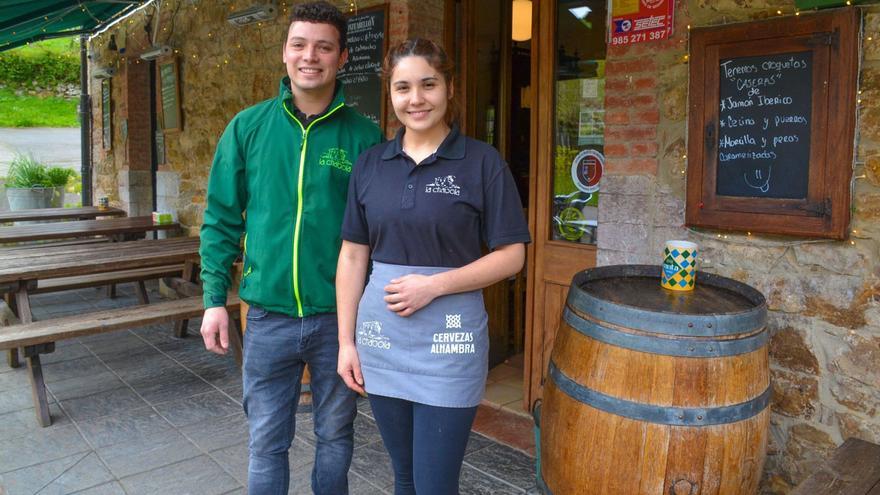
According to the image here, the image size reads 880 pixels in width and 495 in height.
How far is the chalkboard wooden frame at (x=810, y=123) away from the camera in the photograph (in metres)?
2.24

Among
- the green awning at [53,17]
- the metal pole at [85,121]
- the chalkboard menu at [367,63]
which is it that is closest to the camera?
the chalkboard menu at [367,63]

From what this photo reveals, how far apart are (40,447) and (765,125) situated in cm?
361

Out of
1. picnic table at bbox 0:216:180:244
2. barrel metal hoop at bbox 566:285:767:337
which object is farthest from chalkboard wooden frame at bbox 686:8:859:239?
picnic table at bbox 0:216:180:244

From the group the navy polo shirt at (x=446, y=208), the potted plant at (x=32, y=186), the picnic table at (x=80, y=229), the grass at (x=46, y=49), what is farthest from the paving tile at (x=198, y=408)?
the grass at (x=46, y=49)

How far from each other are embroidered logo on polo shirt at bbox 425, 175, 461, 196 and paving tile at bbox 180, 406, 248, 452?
218 centimetres

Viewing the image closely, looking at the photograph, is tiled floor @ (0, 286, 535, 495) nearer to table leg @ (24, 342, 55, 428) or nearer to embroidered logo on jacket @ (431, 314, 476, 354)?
table leg @ (24, 342, 55, 428)

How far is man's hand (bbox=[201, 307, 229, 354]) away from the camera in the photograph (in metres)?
2.02

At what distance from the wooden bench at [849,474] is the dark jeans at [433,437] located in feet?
3.25

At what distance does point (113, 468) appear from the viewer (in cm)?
304

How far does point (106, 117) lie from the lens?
29.4 ft

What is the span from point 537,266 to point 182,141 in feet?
15.0

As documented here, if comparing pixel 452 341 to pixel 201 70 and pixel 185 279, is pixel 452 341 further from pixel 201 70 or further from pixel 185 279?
pixel 201 70

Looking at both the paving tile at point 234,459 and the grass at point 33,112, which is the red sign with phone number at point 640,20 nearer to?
the paving tile at point 234,459

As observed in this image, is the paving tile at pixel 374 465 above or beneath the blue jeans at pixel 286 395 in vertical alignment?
beneath
